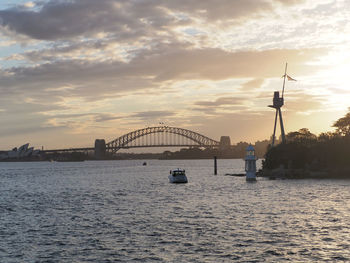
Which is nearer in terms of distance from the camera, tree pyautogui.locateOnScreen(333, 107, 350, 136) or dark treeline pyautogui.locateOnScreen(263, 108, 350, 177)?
dark treeline pyautogui.locateOnScreen(263, 108, 350, 177)

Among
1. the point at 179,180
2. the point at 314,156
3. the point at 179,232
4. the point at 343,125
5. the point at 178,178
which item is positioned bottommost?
the point at 179,232

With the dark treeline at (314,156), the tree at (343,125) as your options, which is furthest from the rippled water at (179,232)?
the tree at (343,125)

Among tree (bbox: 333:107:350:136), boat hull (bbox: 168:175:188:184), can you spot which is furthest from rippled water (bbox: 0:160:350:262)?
tree (bbox: 333:107:350:136)

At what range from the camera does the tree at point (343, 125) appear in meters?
163

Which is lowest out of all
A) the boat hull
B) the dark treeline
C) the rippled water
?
the rippled water

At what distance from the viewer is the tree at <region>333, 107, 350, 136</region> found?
163100 millimetres

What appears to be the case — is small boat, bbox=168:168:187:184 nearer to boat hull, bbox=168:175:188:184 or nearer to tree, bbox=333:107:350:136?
boat hull, bbox=168:175:188:184

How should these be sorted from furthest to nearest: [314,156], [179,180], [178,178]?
[314,156], [178,178], [179,180]

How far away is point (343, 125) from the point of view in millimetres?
163625

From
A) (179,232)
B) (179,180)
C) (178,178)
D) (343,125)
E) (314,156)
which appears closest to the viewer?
(179,232)

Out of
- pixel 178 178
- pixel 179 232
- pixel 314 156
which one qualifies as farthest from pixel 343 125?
pixel 179 232

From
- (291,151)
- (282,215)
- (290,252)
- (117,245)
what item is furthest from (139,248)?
(291,151)

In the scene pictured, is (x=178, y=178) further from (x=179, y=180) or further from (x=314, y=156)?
(x=314, y=156)

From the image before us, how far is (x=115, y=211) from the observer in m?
56.3
